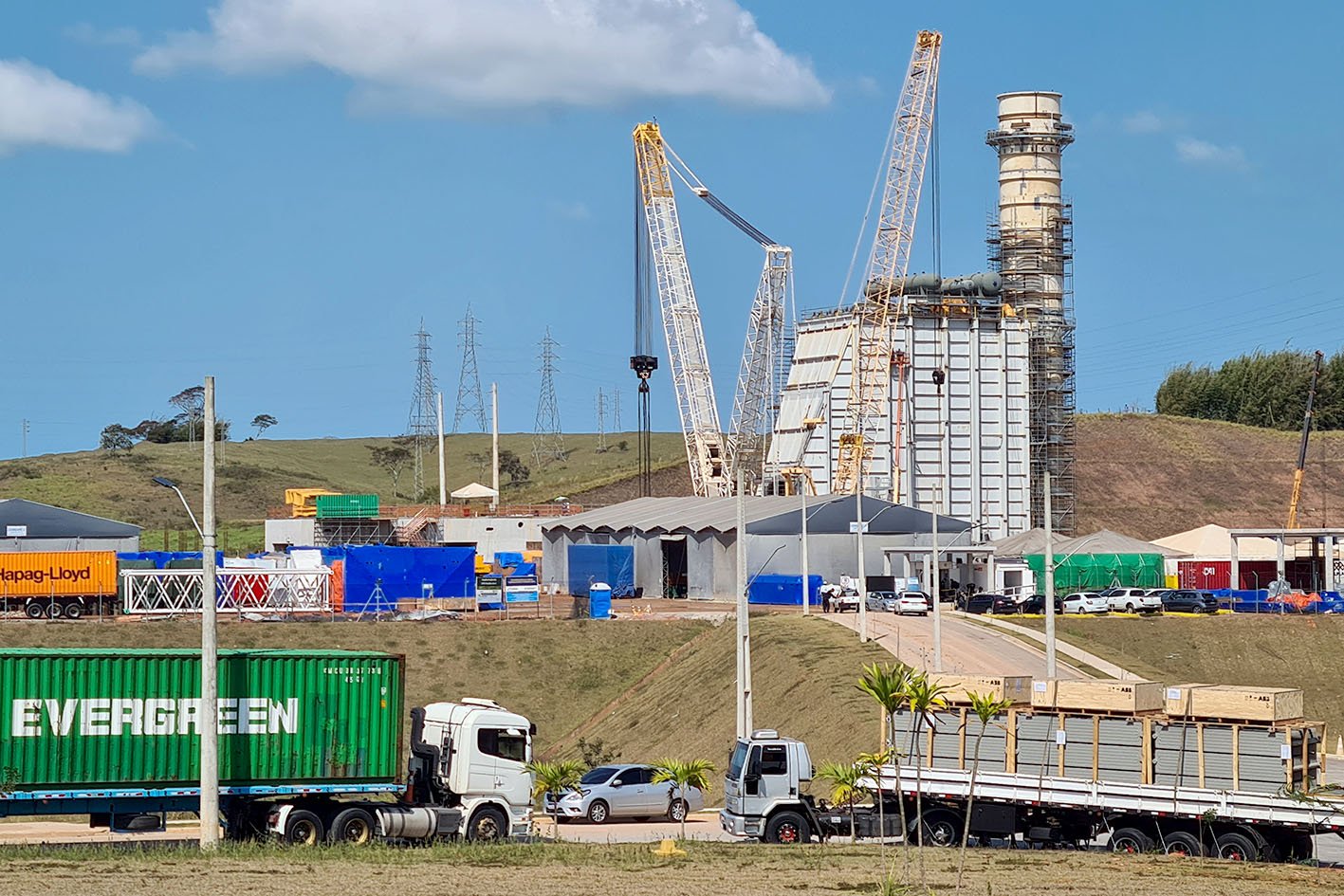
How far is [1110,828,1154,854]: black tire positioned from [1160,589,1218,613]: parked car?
172 feet

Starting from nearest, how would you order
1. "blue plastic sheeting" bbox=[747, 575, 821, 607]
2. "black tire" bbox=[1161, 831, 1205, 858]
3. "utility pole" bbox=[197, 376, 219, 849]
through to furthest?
"utility pole" bbox=[197, 376, 219, 849]
"black tire" bbox=[1161, 831, 1205, 858]
"blue plastic sheeting" bbox=[747, 575, 821, 607]

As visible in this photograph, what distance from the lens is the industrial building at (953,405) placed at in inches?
4951

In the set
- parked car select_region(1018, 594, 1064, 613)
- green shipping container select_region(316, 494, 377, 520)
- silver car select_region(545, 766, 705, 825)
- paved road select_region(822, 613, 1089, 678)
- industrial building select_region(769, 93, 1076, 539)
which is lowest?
silver car select_region(545, 766, 705, 825)

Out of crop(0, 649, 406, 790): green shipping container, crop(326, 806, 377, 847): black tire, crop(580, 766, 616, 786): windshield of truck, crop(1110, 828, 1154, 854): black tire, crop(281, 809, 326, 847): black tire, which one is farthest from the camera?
crop(580, 766, 616, 786): windshield of truck

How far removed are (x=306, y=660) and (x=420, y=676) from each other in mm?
36837

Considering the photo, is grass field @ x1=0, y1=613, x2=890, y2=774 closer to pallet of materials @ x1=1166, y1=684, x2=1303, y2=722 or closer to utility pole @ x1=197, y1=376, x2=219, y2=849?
pallet of materials @ x1=1166, y1=684, x2=1303, y2=722

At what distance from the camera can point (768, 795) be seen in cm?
3612

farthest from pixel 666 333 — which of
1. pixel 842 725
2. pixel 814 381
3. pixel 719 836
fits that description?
pixel 719 836

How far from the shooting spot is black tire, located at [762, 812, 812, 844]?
3581 cm

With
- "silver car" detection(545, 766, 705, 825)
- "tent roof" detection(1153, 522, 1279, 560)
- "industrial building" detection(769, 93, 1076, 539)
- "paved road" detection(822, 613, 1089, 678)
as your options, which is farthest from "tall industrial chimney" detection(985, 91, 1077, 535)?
"silver car" detection(545, 766, 705, 825)

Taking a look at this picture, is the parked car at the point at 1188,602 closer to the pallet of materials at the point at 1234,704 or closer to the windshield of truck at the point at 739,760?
the pallet of materials at the point at 1234,704

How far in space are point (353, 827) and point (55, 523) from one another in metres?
79.7

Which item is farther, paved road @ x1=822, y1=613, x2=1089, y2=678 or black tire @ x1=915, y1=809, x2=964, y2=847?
paved road @ x1=822, y1=613, x2=1089, y2=678

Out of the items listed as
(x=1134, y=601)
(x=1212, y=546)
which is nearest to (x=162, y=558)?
(x=1134, y=601)
